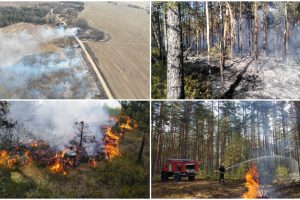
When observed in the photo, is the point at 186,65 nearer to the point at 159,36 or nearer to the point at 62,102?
the point at 159,36

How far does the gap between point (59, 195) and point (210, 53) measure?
→ 3.27 metres

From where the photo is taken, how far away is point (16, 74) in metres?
7.32

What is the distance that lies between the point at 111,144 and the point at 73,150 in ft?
1.97

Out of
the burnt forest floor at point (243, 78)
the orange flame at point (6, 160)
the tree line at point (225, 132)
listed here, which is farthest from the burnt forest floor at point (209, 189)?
the orange flame at point (6, 160)

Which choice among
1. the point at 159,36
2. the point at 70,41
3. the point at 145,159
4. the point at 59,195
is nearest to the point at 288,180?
the point at 145,159

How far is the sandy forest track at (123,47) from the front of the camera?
741 centimetres

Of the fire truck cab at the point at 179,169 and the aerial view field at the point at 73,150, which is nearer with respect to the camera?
the aerial view field at the point at 73,150

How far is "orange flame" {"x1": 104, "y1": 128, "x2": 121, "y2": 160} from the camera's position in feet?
24.3

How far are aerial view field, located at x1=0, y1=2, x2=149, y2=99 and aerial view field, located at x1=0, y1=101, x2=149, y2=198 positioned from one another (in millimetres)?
228

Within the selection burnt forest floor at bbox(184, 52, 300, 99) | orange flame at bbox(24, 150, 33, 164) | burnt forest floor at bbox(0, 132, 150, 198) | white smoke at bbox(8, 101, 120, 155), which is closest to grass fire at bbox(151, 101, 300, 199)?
burnt forest floor at bbox(184, 52, 300, 99)

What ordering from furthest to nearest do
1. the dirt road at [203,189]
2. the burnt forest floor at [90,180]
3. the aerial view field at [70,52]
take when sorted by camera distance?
the dirt road at [203,189] < the aerial view field at [70,52] < the burnt forest floor at [90,180]

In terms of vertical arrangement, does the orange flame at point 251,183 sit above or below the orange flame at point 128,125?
below

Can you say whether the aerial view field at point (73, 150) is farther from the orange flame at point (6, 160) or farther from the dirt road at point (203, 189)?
the dirt road at point (203, 189)

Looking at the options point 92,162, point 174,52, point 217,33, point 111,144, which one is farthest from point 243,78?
point 92,162
